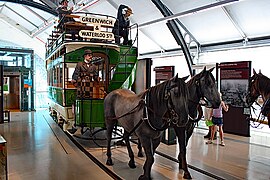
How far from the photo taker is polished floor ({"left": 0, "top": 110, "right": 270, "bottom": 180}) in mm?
4391

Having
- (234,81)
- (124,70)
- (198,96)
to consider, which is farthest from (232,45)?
(198,96)

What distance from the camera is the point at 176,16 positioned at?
372 inches

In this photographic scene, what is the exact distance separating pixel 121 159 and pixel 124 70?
263 centimetres

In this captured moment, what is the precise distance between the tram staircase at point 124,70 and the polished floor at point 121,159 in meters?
1.58

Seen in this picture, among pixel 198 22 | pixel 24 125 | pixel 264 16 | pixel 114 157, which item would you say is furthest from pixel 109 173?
pixel 198 22

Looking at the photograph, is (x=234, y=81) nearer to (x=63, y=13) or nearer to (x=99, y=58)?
(x=99, y=58)

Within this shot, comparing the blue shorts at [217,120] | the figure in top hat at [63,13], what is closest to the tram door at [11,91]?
the figure in top hat at [63,13]

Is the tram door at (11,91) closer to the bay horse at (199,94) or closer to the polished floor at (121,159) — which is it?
the polished floor at (121,159)

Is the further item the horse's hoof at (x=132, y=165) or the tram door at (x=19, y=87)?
the tram door at (x=19, y=87)

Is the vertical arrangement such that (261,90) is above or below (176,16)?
below

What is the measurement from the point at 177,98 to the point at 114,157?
245 centimetres

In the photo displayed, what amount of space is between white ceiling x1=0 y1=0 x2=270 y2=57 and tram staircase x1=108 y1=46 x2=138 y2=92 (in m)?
3.00

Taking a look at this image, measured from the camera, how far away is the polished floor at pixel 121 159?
439 cm

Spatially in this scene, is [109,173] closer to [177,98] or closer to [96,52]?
[177,98]
